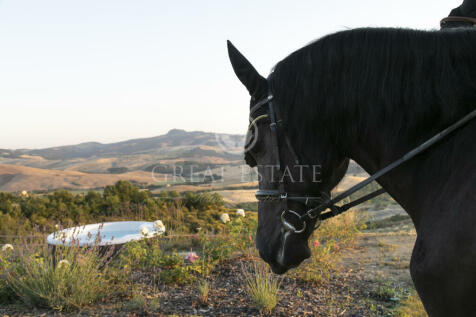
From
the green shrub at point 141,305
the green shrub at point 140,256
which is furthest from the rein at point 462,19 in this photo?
the green shrub at point 140,256

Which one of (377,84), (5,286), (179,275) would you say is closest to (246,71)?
(377,84)

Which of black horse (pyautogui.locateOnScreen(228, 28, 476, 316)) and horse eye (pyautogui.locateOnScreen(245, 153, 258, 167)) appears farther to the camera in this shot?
horse eye (pyautogui.locateOnScreen(245, 153, 258, 167))

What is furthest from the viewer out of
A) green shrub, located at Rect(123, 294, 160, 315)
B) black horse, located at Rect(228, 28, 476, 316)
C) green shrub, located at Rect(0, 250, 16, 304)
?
green shrub, located at Rect(0, 250, 16, 304)

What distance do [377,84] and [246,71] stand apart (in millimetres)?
643

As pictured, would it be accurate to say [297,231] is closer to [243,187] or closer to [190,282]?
[190,282]

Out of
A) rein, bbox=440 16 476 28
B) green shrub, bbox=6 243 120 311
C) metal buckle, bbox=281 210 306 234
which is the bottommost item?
green shrub, bbox=6 243 120 311

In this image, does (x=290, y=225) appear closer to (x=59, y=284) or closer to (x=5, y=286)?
(x=59, y=284)

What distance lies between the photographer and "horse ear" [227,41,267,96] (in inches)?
68.2

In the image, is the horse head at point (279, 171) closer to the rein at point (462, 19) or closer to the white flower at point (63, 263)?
the rein at point (462, 19)

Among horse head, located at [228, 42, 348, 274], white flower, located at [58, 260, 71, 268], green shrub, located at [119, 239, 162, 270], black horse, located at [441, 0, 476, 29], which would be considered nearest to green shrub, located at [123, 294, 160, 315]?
green shrub, located at [119, 239, 162, 270]

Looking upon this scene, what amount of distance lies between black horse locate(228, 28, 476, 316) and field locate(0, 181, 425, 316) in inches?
101

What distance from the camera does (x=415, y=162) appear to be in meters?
1.47

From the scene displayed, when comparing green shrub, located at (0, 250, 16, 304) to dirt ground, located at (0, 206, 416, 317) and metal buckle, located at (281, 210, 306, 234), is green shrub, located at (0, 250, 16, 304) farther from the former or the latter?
metal buckle, located at (281, 210, 306, 234)

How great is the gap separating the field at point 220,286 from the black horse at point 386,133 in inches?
101
